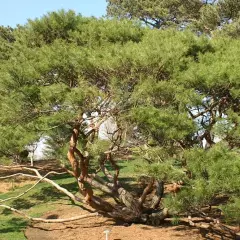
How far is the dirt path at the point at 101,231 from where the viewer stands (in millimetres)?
6777

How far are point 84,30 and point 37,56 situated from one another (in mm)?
1080

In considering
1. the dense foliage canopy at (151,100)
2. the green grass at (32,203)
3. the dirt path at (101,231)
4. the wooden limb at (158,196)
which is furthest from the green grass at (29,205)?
the wooden limb at (158,196)

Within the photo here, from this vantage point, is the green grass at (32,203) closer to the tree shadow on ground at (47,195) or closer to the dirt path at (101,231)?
the tree shadow on ground at (47,195)

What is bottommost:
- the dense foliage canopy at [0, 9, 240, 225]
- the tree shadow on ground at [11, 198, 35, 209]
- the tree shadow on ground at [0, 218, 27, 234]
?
the tree shadow on ground at [0, 218, 27, 234]

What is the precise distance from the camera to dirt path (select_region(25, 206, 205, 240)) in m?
6.78

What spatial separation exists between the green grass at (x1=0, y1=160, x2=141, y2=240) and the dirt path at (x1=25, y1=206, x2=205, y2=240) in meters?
0.34

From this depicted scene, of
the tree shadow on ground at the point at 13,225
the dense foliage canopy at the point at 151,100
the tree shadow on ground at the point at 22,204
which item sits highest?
the dense foliage canopy at the point at 151,100

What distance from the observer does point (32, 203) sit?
32.8ft

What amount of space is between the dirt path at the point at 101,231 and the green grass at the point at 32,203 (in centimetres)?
34

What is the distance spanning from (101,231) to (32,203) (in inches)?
134

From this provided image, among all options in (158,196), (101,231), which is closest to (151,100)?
(158,196)

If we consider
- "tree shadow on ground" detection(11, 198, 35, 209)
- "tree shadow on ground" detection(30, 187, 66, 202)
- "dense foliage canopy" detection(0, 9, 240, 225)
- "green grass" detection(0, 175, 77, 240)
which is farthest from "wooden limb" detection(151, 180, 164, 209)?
"tree shadow on ground" detection(11, 198, 35, 209)

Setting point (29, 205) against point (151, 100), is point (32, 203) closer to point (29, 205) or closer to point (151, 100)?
point (29, 205)

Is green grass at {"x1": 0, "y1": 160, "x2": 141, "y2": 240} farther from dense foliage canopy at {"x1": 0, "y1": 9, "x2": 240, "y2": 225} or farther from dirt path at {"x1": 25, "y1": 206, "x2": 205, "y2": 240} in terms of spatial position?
dense foliage canopy at {"x1": 0, "y1": 9, "x2": 240, "y2": 225}
